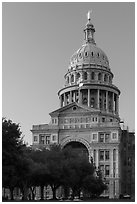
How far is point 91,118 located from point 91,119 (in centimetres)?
25

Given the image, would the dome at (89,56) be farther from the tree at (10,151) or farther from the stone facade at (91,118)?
the tree at (10,151)

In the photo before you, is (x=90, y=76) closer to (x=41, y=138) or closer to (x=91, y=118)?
(x=91, y=118)

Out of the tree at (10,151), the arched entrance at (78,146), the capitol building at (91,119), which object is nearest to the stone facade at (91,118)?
the capitol building at (91,119)

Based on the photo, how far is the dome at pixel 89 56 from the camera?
127 m

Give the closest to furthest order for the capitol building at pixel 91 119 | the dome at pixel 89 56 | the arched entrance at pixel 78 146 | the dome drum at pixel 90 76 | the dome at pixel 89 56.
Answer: the capitol building at pixel 91 119
the arched entrance at pixel 78 146
the dome drum at pixel 90 76
the dome at pixel 89 56
the dome at pixel 89 56

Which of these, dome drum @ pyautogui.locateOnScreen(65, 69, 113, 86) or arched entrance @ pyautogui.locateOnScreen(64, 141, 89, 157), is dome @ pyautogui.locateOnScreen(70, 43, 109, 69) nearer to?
dome drum @ pyautogui.locateOnScreen(65, 69, 113, 86)

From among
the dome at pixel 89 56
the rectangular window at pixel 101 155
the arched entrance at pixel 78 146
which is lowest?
the rectangular window at pixel 101 155

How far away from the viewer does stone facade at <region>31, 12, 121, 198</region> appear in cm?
10200

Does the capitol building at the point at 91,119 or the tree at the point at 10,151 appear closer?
the tree at the point at 10,151

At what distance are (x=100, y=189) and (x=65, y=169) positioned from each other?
15.0 meters

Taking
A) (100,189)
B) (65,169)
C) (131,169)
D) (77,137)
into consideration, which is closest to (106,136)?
(77,137)

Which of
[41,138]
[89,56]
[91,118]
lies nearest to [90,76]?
[89,56]

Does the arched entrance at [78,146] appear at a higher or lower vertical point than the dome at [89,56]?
lower

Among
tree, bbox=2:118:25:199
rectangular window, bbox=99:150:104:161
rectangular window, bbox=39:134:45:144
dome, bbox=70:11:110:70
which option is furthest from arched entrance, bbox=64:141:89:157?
tree, bbox=2:118:25:199
